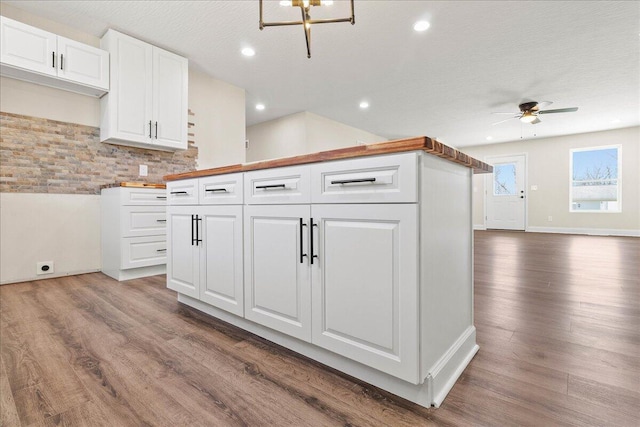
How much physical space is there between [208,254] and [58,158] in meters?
2.50

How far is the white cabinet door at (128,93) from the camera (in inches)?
126

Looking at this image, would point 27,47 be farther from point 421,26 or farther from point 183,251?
point 421,26

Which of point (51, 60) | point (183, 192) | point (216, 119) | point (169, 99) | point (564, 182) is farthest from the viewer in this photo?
point (564, 182)

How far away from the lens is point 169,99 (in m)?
3.62

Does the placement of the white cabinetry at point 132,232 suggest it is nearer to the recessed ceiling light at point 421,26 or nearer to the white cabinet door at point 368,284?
the white cabinet door at point 368,284

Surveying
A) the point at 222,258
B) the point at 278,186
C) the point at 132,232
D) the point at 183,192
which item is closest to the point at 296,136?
the point at 132,232

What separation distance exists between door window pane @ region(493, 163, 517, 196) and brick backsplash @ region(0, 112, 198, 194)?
8.93 meters

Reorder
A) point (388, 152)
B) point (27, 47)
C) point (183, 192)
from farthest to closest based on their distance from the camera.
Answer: point (27, 47) → point (183, 192) → point (388, 152)

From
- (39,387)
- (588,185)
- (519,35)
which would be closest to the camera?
(39,387)

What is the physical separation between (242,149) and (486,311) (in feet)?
13.3

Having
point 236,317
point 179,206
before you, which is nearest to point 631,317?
point 236,317

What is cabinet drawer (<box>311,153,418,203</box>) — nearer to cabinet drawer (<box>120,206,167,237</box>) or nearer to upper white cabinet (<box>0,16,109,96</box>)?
cabinet drawer (<box>120,206,167,237</box>)

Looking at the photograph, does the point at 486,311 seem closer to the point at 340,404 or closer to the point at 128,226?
the point at 340,404

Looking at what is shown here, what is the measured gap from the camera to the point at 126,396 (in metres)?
1.13
